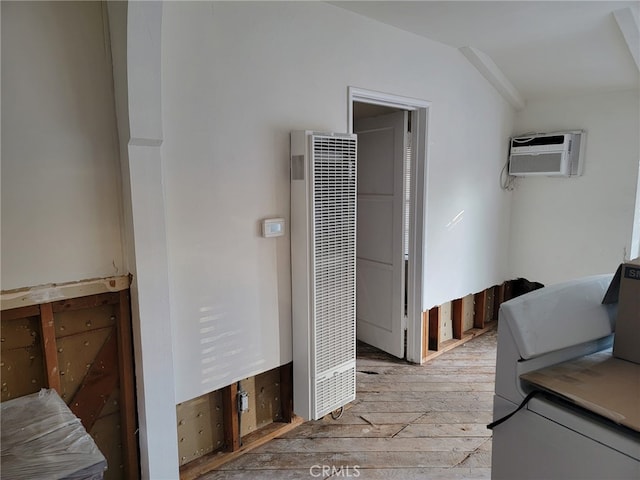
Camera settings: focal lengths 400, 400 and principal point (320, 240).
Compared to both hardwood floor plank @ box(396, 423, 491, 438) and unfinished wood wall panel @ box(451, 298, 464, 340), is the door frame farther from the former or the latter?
hardwood floor plank @ box(396, 423, 491, 438)

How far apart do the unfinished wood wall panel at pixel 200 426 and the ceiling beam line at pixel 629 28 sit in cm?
326

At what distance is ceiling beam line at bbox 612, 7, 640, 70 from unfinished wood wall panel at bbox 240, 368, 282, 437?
3014 millimetres

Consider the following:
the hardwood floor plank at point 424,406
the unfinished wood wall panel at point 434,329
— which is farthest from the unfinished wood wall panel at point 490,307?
the hardwood floor plank at point 424,406

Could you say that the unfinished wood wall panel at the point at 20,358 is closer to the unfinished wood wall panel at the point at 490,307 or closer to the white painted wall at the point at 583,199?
the unfinished wood wall panel at the point at 490,307

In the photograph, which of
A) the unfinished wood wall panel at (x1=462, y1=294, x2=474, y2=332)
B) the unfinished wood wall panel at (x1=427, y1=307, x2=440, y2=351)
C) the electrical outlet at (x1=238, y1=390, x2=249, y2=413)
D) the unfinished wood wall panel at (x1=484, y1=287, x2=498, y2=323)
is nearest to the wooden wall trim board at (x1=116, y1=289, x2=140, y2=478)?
the electrical outlet at (x1=238, y1=390, x2=249, y2=413)

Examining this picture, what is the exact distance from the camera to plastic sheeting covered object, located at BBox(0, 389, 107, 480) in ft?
3.78

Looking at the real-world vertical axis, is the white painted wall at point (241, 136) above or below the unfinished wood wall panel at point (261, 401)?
above

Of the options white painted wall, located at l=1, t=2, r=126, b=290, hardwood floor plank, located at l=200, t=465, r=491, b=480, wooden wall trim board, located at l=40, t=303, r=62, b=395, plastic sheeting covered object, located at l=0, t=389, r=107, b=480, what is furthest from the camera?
hardwood floor plank, located at l=200, t=465, r=491, b=480

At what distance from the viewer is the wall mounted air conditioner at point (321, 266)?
2.23m

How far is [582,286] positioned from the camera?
147 centimetres

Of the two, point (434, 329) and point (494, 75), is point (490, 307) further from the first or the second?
point (494, 75)

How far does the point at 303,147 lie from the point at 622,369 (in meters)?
1.68

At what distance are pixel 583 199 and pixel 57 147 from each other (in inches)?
154

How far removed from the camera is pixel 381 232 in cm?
349
